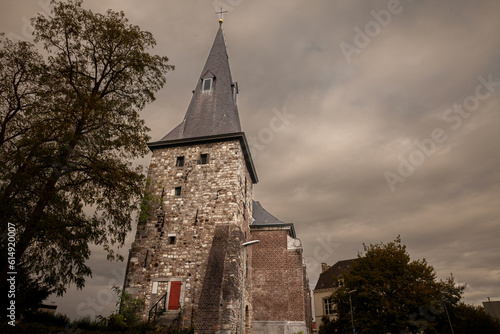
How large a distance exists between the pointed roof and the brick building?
0.27 ft

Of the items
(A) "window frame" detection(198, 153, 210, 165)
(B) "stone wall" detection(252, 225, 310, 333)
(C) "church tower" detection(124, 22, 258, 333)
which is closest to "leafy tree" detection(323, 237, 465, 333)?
(B) "stone wall" detection(252, 225, 310, 333)

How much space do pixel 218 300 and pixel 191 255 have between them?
3.36 meters

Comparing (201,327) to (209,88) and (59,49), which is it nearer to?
(59,49)

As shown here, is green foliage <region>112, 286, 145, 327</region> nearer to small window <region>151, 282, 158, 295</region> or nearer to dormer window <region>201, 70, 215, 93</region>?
small window <region>151, 282, 158, 295</region>

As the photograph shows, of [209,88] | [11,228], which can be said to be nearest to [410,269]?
[209,88]

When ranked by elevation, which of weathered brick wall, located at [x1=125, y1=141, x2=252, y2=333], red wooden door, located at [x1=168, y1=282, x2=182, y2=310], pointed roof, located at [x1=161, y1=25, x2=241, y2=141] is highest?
pointed roof, located at [x1=161, y1=25, x2=241, y2=141]

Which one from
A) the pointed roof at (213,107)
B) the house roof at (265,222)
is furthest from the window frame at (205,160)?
the house roof at (265,222)

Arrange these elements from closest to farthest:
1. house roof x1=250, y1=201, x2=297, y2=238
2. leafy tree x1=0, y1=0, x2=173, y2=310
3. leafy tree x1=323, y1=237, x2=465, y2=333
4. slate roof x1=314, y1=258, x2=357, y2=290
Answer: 1. leafy tree x1=0, y1=0, x2=173, y2=310
2. leafy tree x1=323, y1=237, x2=465, y2=333
3. house roof x1=250, y1=201, x2=297, y2=238
4. slate roof x1=314, y1=258, x2=357, y2=290

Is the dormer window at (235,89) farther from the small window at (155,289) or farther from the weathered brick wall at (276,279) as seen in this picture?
the small window at (155,289)

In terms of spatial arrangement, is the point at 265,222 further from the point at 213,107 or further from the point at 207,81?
the point at 207,81

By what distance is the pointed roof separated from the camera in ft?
66.3

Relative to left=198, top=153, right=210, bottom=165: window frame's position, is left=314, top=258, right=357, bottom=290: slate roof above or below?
below

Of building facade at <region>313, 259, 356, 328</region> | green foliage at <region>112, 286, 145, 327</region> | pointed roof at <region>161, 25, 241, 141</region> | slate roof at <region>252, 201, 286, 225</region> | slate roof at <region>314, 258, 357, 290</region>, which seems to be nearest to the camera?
green foliage at <region>112, 286, 145, 327</region>

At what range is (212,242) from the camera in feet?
52.2
